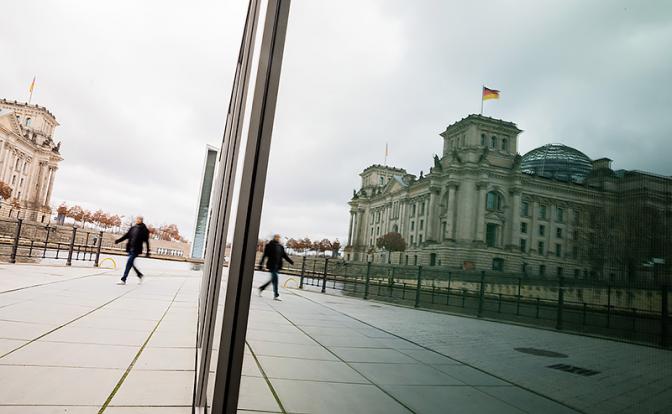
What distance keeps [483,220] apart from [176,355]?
2.92 metres

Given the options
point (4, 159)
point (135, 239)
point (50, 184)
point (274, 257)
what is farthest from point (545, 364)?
point (50, 184)

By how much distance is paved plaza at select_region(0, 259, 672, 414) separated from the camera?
0.27m

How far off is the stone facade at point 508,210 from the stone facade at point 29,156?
47.3 m

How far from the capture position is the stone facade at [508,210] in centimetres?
27

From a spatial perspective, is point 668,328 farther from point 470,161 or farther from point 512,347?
point 470,161

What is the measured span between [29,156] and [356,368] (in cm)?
6224

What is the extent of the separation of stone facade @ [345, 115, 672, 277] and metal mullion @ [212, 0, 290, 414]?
0.73m

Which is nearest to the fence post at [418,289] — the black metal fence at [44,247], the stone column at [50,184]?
the black metal fence at [44,247]

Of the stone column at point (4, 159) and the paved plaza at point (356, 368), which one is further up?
the stone column at point (4, 159)

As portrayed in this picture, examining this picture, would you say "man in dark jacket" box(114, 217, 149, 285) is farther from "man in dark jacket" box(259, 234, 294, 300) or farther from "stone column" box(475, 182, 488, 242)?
"stone column" box(475, 182, 488, 242)

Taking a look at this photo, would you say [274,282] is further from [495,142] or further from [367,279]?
[495,142]

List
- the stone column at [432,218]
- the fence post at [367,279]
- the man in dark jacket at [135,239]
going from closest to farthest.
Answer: the stone column at [432,218] < the fence post at [367,279] < the man in dark jacket at [135,239]

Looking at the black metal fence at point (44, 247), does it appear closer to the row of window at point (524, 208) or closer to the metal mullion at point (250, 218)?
the metal mullion at point (250, 218)

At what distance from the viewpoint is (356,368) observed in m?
0.65
